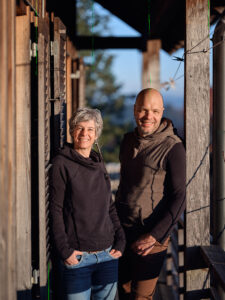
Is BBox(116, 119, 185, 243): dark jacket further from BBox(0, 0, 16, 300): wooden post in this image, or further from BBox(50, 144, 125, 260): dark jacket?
BBox(0, 0, 16, 300): wooden post

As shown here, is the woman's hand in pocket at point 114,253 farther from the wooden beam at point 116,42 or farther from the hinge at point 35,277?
the wooden beam at point 116,42

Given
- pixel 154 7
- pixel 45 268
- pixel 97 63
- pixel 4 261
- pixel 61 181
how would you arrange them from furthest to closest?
pixel 97 63 < pixel 154 7 < pixel 45 268 < pixel 61 181 < pixel 4 261

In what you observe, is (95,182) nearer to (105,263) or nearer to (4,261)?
(105,263)

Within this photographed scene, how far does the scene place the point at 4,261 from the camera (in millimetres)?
1626

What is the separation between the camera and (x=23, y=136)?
213cm

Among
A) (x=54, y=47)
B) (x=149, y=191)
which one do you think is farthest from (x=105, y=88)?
(x=149, y=191)

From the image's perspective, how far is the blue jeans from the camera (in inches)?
86.9

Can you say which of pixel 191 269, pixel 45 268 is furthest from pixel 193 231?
pixel 45 268

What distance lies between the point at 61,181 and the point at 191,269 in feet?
3.80

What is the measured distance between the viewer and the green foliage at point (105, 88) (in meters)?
28.6

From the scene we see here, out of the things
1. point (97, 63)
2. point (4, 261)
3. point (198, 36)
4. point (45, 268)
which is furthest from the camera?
point (97, 63)

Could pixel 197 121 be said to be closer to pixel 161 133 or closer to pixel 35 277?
pixel 161 133

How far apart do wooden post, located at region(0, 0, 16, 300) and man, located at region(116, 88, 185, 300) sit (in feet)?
3.25

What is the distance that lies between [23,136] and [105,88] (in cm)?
3108
